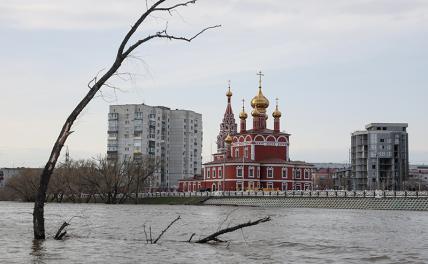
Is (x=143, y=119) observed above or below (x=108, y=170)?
above

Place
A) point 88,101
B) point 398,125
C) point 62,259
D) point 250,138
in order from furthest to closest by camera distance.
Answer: point 398,125 < point 250,138 < point 88,101 < point 62,259

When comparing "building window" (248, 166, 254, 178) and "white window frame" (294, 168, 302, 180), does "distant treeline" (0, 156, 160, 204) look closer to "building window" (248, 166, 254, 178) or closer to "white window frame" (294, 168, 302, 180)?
"building window" (248, 166, 254, 178)

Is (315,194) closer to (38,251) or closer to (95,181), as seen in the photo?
(95,181)

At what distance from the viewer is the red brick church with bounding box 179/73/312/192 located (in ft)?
386

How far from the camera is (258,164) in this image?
390 feet

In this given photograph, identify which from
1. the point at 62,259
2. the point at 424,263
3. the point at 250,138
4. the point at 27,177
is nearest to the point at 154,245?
the point at 62,259

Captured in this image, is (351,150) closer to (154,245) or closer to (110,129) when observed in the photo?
(110,129)

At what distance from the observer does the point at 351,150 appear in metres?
197

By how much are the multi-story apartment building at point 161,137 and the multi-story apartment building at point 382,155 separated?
4635cm

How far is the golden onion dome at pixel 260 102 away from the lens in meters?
125

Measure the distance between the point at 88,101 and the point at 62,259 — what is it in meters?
5.05

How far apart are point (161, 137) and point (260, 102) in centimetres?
6318

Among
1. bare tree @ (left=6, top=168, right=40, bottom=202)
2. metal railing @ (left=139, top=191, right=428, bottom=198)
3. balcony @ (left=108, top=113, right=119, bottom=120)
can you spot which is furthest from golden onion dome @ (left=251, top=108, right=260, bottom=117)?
balcony @ (left=108, top=113, right=119, bottom=120)

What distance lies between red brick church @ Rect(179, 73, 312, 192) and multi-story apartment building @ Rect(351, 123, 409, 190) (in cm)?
6354
